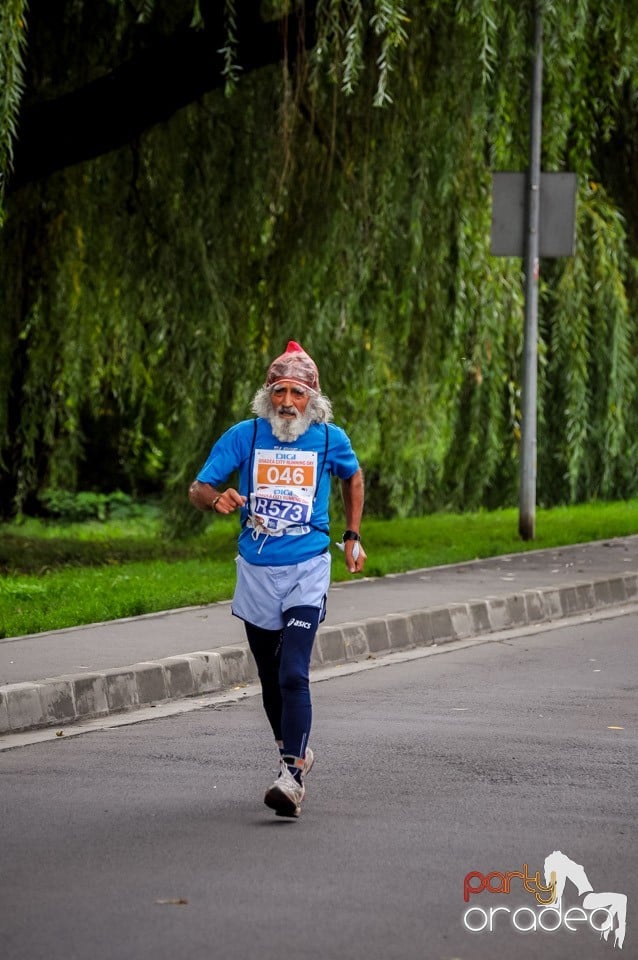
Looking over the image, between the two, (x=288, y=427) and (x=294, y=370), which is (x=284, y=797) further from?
(x=294, y=370)

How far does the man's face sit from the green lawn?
164 inches

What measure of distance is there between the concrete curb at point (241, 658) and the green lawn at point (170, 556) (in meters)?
1.50

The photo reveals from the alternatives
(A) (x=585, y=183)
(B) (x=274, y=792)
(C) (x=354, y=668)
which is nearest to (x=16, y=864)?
(B) (x=274, y=792)

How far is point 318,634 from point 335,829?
4492 millimetres

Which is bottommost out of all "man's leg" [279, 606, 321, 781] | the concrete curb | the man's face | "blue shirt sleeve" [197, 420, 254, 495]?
the concrete curb

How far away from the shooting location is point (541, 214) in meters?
16.7

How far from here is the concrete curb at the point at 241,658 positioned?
8961 millimetres

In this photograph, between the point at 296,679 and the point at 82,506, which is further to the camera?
the point at 82,506

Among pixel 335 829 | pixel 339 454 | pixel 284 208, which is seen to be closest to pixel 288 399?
pixel 339 454

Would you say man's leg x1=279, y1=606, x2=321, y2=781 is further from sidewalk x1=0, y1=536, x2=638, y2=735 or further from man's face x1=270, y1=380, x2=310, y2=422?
sidewalk x1=0, y1=536, x2=638, y2=735

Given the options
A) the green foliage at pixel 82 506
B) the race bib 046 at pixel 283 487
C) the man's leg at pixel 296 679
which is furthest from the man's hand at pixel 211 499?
the green foliage at pixel 82 506

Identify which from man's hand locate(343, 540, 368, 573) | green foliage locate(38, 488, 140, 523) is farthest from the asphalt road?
green foliage locate(38, 488, 140, 523)

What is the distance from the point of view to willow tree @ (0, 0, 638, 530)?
48.5 ft

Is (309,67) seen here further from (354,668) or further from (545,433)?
(545,433)
